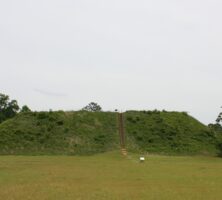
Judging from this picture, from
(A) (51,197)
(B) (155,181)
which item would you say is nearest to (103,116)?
(B) (155,181)

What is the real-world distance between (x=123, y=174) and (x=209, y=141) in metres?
27.7

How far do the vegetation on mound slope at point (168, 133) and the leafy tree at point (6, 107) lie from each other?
32.3 m

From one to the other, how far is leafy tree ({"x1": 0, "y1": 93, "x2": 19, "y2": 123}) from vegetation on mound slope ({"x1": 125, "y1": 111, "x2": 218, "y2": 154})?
1272 inches

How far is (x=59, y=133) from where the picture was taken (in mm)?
50844

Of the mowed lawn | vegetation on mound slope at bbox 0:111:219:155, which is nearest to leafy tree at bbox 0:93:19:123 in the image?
vegetation on mound slope at bbox 0:111:219:155

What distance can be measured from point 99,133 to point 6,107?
36.5 m

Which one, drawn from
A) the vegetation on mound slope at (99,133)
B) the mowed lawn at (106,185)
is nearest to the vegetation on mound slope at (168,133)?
the vegetation on mound slope at (99,133)

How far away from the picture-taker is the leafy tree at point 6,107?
83438 mm

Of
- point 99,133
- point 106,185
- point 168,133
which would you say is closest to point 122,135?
point 99,133

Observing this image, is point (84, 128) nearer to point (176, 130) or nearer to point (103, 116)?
point (103, 116)

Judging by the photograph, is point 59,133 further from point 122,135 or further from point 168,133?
point 168,133

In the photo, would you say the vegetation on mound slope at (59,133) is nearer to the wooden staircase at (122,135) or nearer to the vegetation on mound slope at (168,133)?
the wooden staircase at (122,135)

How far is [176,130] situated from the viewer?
5409cm

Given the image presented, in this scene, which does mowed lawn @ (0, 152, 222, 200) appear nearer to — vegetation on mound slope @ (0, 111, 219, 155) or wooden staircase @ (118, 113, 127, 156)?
wooden staircase @ (118, 113, 127, 156)
